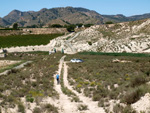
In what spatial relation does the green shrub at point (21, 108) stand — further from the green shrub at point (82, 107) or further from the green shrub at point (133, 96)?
the green shrub at point (133, 96)

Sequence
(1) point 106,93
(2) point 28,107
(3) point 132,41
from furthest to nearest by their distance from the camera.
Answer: (3) point 132,41 < (1) point 106,93 < (2) point 28,107

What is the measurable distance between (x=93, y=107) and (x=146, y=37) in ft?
211

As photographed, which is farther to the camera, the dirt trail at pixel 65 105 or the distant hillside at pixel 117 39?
the distant hillside at pixel 117 39

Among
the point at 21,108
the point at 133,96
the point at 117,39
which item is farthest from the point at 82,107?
the point at 117,39

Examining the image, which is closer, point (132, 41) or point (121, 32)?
point (132, 41)

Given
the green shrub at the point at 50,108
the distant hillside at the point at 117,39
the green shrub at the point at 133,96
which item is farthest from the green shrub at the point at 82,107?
the distant hillside at the point at 117,39

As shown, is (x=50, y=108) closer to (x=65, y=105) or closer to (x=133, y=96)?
(x=65, y=105)

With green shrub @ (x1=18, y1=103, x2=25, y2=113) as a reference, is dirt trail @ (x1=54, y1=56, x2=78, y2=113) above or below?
below

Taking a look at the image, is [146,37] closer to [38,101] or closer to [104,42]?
[104,42]

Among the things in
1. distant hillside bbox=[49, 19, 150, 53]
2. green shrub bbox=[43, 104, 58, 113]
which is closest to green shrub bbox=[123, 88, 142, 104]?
green shrub bbox=[43, 104, 58, 113]

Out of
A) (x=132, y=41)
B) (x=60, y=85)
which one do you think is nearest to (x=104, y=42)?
(x=132, y=41)

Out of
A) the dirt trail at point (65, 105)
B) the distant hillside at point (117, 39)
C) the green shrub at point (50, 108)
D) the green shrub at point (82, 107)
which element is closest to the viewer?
the green shrub at point (50, 108)

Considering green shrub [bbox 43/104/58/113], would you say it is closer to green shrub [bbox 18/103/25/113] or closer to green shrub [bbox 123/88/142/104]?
green shrub [bbox 18/103/25/113]

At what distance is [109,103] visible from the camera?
48.4ft
